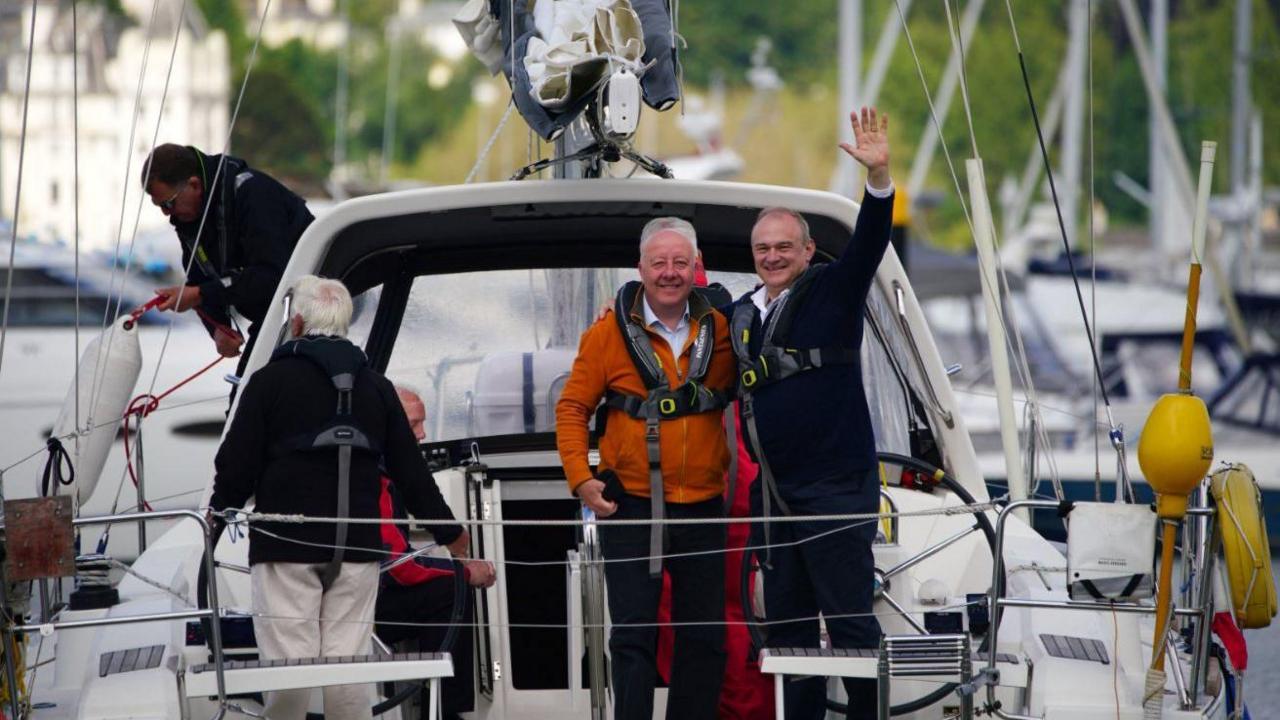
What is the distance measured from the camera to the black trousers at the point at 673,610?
5.04 meters

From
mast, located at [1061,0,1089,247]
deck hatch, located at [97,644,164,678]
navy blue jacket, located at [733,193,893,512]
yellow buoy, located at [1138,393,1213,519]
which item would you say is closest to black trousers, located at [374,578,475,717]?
deck hatch, located at [97,644,164,678]

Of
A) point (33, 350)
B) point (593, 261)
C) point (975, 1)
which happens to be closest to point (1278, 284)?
point (975, 1)

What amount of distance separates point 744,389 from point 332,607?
1.24m

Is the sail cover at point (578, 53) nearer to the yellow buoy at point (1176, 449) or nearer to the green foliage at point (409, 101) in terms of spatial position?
the yellow buoy at point (1176, 449)

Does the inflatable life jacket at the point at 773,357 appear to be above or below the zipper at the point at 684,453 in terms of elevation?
above

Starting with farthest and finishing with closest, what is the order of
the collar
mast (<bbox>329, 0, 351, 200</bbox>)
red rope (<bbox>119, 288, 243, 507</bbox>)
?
mast (<bbox>329, 0, 351, 200</bbox>)
red rope (<bbox>119, 288, 243, 507</bbox>)
the collar

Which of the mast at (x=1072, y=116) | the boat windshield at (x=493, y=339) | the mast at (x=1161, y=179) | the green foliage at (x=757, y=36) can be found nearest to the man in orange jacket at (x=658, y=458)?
the boat windshield at (x=493, y=339)

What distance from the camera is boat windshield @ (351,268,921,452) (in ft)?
20.5

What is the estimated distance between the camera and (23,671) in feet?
15.2

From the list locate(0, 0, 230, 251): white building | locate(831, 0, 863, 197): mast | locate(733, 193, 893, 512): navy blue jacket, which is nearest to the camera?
locate(733, 193, 893, 512): navy blue jacket

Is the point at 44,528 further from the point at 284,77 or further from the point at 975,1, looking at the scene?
the point at 284,77

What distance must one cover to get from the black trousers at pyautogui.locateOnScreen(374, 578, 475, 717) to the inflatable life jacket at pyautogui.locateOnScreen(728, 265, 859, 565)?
104 cm

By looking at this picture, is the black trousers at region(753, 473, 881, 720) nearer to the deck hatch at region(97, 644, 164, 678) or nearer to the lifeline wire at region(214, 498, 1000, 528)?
the lifeline wire at region(214, 498, 1000, 528)

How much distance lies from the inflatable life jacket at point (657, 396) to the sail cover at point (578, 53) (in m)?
0.68
